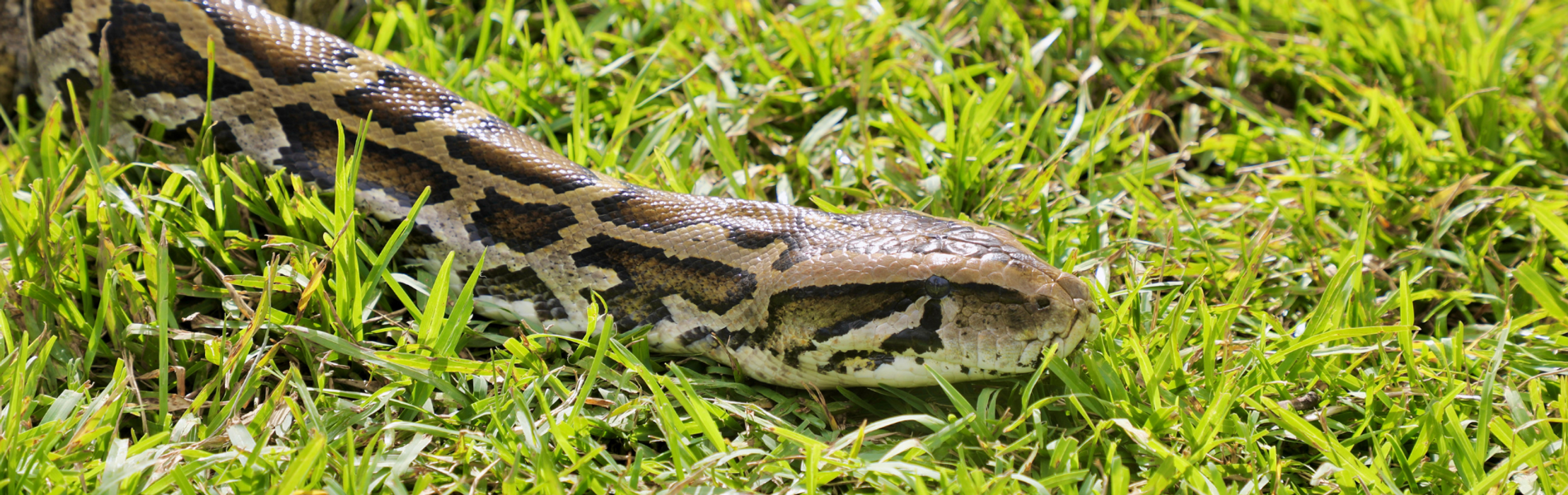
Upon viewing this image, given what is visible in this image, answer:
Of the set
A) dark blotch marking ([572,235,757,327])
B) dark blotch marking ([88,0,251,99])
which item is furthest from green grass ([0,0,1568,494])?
dark blotch marking ([88,0,251,99])

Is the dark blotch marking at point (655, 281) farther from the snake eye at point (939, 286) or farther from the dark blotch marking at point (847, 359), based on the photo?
the snake eye at point (939, 286)

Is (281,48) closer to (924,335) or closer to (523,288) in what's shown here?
(523,288)

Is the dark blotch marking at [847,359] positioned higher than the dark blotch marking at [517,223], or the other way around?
the dark blotch marking at [517,223]

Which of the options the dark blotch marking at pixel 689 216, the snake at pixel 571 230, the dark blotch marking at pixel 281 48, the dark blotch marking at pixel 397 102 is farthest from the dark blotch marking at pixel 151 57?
the dark blotch marking at pixel 689 216

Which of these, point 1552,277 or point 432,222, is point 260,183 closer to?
point 432,222

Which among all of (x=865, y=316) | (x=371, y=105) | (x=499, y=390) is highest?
(x=371, y=105)

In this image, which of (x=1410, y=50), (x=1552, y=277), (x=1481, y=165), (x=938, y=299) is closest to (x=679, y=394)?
(x=938, y=299)

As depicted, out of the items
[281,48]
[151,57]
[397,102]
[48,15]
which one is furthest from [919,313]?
[48,15]
